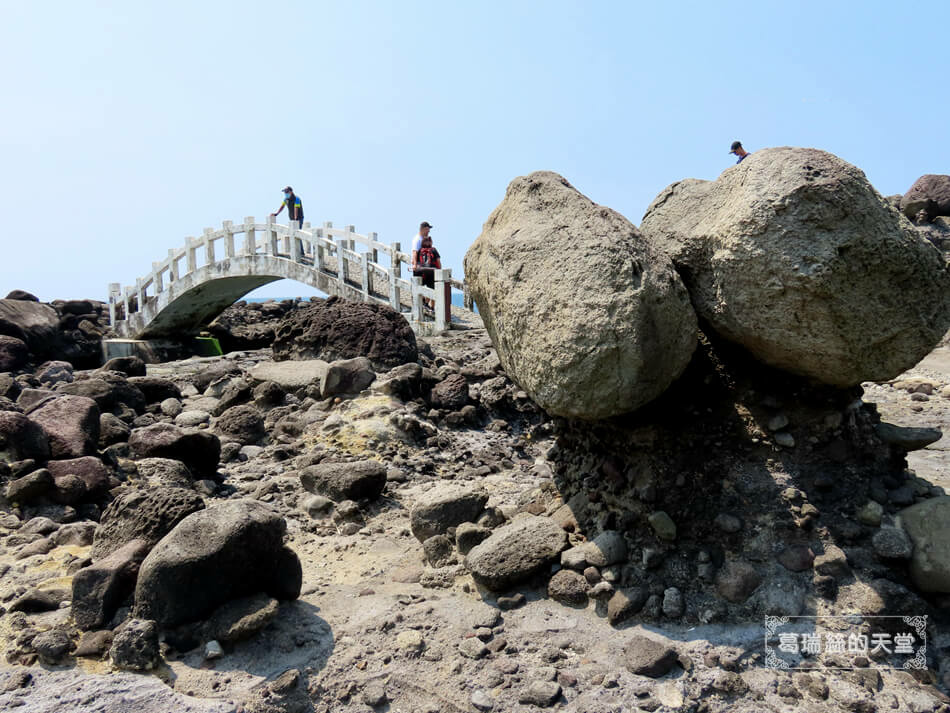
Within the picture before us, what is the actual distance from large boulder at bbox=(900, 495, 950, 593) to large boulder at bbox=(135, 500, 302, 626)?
294 centimetres

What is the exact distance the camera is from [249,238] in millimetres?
16594

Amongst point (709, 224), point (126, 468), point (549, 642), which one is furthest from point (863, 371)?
point (126, 468)

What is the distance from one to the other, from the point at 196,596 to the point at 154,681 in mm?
376

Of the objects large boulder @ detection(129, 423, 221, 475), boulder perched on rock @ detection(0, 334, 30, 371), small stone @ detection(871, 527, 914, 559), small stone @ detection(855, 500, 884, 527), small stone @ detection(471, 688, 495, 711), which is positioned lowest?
small stone @ detection(471, 688, 495, 711)

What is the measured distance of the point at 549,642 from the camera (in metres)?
3.35

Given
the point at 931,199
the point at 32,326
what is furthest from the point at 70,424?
the point at 931,199

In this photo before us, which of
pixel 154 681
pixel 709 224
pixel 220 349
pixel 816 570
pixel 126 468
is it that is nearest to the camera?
pixel 154 681

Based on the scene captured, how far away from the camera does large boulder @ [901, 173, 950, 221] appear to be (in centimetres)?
1268

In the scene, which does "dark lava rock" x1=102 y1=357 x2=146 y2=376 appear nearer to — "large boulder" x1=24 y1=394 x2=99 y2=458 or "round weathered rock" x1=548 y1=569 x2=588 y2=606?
"large boulder" x1=24 y1=394 x2=99 y2=458

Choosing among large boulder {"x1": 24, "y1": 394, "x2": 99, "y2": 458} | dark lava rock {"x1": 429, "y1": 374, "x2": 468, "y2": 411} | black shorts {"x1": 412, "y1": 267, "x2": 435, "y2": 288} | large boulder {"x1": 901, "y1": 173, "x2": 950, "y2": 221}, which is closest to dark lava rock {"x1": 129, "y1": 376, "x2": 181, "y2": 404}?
large boulder {"x1": 24, "y1": 394, "x2": 99, "y2": 458}

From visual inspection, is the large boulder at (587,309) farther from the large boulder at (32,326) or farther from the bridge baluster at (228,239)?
the bridge baluster at (228,239)

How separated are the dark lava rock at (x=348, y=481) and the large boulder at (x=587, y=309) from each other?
1705 mm

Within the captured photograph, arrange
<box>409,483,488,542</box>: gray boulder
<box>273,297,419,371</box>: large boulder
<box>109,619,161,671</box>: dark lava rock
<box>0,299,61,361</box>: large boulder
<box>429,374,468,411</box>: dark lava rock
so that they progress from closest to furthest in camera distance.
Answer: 1. <box>109,619,161,671</box>: dark lava rock
2. <box>409,483,488,542</box>: gray boulder
3. <box>429,374,468,411</box>: dark lava rock
4. <box>273,297,419,371</box>: large boulder
5. <box>0,299,61,361</box>: large boulder

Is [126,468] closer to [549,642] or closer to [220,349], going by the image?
[549,642]
